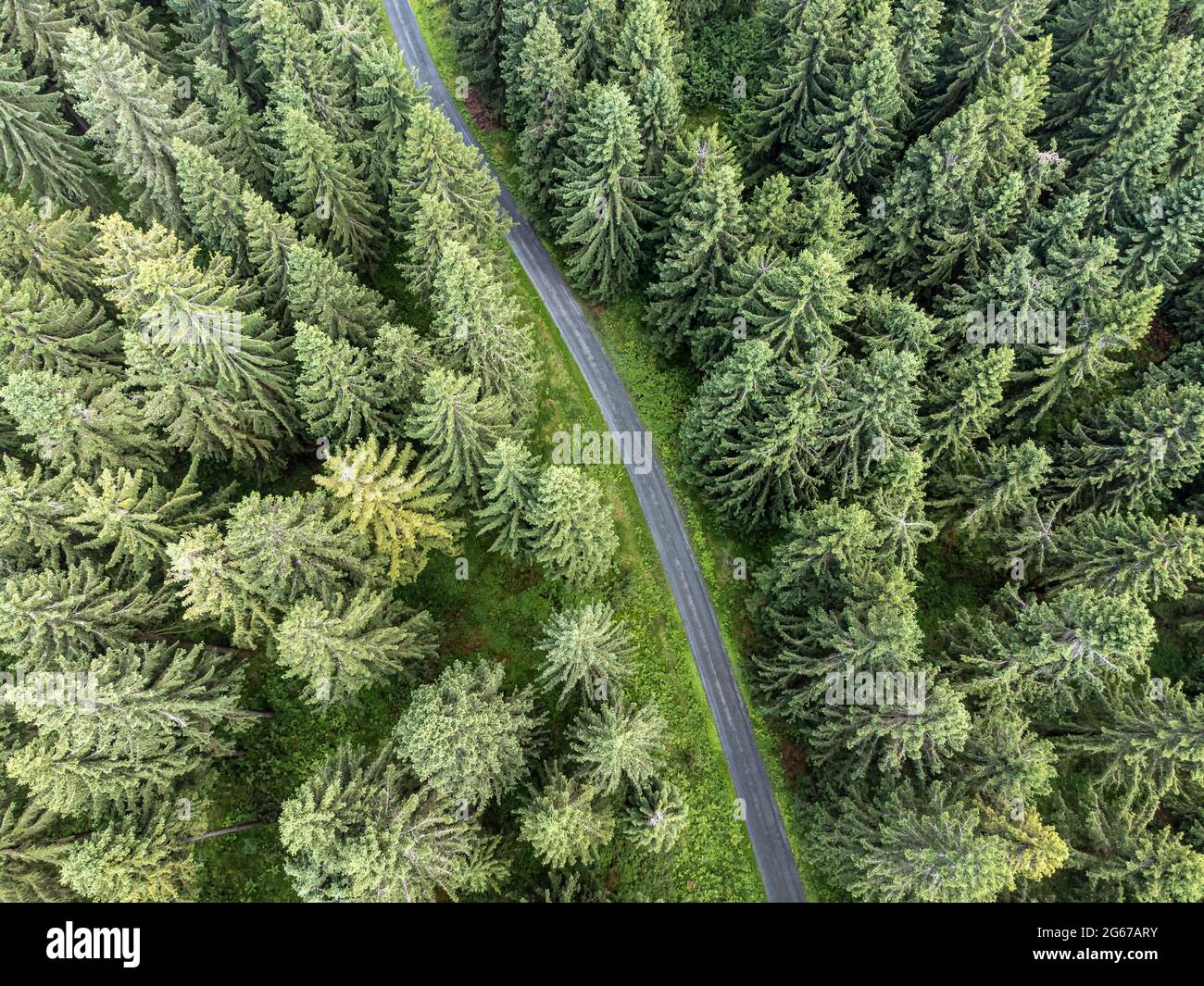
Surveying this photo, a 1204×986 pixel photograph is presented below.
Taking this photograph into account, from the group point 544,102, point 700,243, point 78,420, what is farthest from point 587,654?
point 544,102

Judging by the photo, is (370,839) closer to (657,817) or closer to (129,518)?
(657,817)

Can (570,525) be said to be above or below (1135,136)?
below

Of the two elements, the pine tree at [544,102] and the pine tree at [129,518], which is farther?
the pine tree at [544,102]

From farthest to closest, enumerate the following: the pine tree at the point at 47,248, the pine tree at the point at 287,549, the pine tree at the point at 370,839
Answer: the pine tree at the point at 47,248 → the pine tree at the point at 287,549 → the pine tree at the point at 370,839

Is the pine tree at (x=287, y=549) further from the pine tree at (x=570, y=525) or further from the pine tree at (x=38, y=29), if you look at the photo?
the pine tree at (x=38, y=29)

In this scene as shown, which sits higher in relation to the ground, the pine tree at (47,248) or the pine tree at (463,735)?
the pine tree at (47,248)

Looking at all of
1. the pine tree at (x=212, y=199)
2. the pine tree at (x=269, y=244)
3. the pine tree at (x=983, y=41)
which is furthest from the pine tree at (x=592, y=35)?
the pine tree at (x=212, y=199)

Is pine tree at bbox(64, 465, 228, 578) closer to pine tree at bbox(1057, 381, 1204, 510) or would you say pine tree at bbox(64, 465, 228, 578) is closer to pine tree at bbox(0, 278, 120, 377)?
pine tree at bbox(0, 278, 120, 377)
